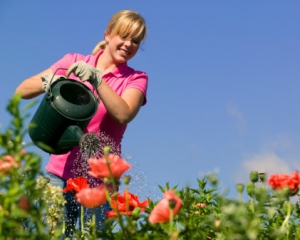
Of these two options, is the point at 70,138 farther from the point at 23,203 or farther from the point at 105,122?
the point at 23,203

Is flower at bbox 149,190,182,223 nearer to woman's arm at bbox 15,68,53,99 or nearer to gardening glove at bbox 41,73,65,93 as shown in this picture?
gardening glove at bbox 41,73,65,93

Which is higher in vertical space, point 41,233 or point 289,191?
point 289,191

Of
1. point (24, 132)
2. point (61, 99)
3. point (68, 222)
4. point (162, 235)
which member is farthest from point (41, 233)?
point (68, 222)

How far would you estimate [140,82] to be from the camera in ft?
11.4

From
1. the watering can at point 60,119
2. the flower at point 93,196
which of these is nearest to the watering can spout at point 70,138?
the watering can at point 60,119

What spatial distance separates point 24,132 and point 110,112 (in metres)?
1.85

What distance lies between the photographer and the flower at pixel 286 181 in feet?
6.15

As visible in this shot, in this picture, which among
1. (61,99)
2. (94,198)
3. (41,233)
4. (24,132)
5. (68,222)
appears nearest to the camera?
(24,132)

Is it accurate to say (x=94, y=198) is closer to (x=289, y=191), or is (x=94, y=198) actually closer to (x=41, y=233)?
(x=41, y=233)

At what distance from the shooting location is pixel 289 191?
1842 millimetres

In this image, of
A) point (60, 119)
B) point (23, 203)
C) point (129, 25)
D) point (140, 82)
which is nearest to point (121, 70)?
point (140, 82)

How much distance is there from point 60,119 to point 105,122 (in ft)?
1.19

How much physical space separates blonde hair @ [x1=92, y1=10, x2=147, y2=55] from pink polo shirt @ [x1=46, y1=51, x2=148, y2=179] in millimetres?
211

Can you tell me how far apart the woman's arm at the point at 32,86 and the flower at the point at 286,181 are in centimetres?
178
